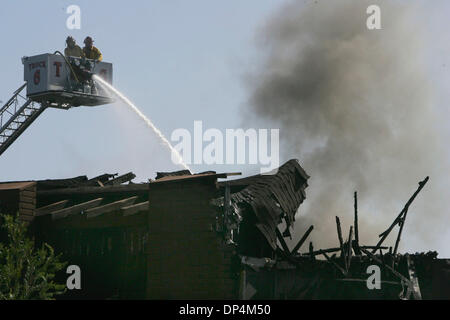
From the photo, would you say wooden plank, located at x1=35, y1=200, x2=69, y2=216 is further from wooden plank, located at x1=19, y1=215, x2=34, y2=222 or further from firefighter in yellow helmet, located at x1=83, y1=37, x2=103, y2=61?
firefighter in yellow helmet, located at x1=83, y1=37, x2=103, y2=61

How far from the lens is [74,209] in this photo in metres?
28.1

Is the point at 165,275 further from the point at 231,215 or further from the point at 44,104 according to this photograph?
the point at 44,104

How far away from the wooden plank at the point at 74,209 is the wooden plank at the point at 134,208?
217 cm

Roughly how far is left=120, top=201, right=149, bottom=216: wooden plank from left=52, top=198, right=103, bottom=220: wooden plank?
7.14 feet

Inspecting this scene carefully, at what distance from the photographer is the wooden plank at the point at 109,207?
2659 cm

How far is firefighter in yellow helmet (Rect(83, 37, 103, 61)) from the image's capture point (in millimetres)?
57003

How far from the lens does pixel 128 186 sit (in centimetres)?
2928

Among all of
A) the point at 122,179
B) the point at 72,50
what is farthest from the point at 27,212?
the point at 72,50

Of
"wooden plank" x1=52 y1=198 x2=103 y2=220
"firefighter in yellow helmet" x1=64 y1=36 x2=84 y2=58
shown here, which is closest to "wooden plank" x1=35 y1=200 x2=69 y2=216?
"wooden plank" x1=52 y1=198 x2=103 y2=220

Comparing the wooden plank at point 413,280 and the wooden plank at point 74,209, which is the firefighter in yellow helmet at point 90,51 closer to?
the wooden plank at point 74,209

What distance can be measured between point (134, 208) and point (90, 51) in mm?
32436
